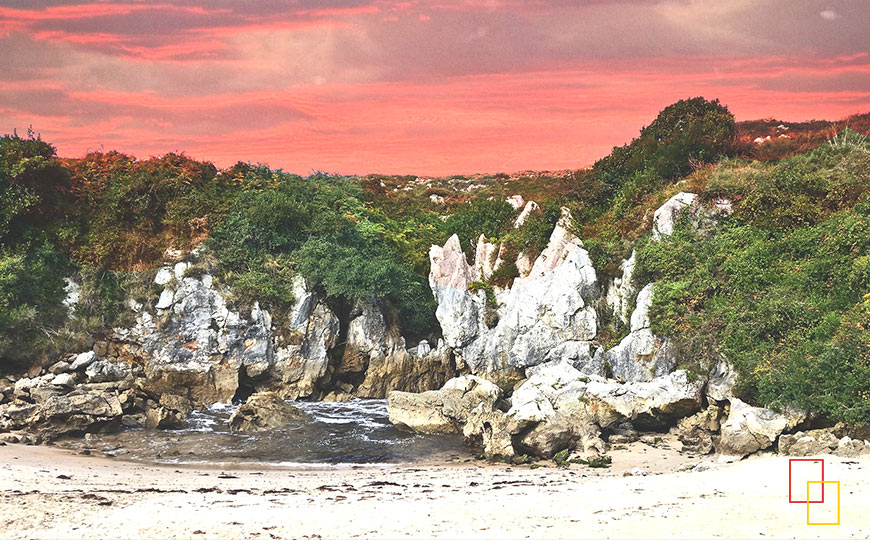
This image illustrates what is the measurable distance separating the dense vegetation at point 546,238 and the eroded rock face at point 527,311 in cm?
87

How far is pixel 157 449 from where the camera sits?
67.3ft

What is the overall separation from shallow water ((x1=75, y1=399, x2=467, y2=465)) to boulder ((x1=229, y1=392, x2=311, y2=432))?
0.38 meters

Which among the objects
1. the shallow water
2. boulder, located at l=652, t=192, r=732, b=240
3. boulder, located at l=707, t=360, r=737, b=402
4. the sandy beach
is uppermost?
boulder, located at l=652, t=192, r=732, b=240

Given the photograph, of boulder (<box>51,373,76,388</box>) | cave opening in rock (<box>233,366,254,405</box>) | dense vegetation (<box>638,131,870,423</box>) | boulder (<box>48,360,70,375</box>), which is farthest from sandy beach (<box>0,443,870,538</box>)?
cave opening in rock (<box>233,366,254,405</box>)

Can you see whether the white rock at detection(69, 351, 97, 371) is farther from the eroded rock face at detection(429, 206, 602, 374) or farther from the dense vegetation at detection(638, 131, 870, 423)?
the dense vegetation at detection(638, 131, 870, 423)

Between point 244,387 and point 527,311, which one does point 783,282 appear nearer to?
point 527,311

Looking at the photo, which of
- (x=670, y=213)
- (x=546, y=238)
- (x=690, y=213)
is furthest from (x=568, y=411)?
(x=546, y=238)

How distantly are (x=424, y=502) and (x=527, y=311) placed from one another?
13.2m

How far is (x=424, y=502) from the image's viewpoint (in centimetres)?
1403

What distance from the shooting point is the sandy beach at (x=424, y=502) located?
11.7 m

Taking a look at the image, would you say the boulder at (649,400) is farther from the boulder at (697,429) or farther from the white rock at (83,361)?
the white rock at (83,361)

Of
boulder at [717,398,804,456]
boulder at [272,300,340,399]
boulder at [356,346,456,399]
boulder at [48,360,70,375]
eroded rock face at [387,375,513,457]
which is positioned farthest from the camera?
boulder at [356,346,456,399]

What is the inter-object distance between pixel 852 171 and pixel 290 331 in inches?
838

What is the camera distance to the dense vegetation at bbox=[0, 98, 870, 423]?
19.1 meters
